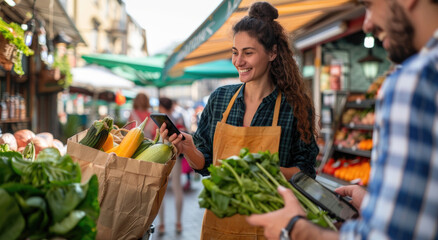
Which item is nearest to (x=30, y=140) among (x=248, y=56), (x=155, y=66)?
(x=248, y=56)

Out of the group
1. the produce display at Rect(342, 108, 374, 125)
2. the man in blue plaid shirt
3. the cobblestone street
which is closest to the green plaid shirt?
the man in blue plaid shirt

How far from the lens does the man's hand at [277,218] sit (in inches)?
49.1

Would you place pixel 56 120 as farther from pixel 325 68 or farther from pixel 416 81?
pixel 416 81

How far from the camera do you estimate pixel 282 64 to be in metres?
2.46

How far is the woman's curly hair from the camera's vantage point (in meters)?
2.31

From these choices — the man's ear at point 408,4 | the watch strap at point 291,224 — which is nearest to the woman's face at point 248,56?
the watch strap at point 291,224

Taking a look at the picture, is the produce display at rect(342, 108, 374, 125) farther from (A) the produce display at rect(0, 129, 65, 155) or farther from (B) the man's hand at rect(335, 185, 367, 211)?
(A) the produce display at rect(0, 129, 65, 155)

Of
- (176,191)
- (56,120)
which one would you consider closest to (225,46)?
(176,191)

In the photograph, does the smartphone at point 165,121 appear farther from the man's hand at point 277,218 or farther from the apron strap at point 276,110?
the man's hand at point 277,218

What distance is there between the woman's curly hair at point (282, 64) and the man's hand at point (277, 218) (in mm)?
1019

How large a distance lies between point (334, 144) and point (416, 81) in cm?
632

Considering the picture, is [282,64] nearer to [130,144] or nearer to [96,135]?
[130,144]

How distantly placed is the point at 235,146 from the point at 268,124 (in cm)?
26

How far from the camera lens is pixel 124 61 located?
10.2 meters
